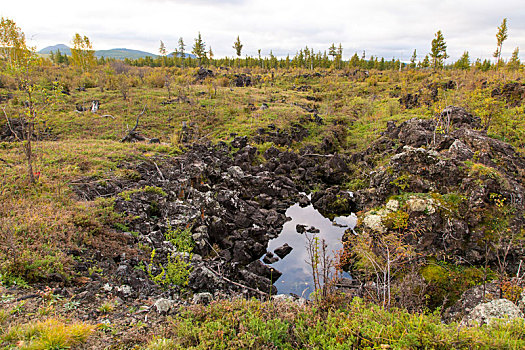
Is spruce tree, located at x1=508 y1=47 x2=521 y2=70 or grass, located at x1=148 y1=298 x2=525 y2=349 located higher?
spruce tree, located at x1=508 y1=47 x2=521 y2=70

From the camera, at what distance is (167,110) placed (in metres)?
25.7

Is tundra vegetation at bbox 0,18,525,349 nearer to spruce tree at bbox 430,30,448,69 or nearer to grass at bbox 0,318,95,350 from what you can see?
grass at bbox 0,318,95,350

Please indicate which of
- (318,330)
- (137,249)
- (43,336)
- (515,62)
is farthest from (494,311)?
(515,62)

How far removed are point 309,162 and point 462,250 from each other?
1252 cm

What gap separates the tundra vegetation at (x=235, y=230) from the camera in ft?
13.9

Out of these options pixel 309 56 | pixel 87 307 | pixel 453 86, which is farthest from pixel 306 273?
pixel 309 56

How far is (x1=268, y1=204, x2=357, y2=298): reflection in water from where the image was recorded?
9.68 metres

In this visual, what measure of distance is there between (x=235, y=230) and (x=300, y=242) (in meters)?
3.21

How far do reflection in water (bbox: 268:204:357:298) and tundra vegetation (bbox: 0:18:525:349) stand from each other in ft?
2.49

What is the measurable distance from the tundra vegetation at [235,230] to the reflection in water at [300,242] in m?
0.76

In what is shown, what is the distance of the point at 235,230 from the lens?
1136 cm

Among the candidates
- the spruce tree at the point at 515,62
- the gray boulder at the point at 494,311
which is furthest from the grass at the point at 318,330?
the spruce tree at the point at 515,62

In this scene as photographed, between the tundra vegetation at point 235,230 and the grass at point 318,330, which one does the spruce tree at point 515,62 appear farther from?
the grass at point 318,330

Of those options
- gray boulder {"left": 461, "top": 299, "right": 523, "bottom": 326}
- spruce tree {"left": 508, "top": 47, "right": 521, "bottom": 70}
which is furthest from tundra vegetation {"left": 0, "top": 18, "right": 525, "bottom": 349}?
spruce tree {"left": 508, "top": 47, "right": 521, "bottom": 70}
